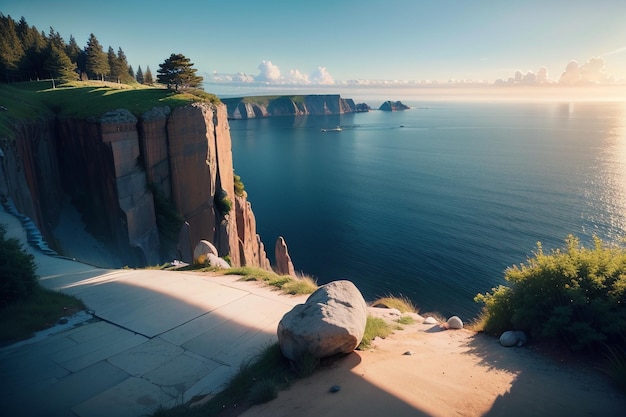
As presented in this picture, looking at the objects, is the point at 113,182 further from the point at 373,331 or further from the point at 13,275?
the point at 373,331

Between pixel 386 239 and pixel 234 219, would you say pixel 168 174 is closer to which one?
pixel 234 219

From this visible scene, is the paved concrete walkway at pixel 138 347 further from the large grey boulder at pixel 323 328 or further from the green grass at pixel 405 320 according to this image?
the green grass at pixel 405 320

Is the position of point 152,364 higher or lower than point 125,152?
lower

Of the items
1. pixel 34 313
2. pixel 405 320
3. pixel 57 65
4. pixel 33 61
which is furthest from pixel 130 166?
pixel 33 61

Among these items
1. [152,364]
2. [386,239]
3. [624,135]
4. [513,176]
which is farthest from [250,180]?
[624,135]

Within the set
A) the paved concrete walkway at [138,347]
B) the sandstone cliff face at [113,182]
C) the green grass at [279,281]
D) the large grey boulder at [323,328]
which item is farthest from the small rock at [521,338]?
the sandstone cliff face at [113,182]

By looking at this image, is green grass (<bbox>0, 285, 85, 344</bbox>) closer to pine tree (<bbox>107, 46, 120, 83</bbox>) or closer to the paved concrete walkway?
the paved concrete walkway

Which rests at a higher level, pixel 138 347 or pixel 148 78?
pixel 148 78

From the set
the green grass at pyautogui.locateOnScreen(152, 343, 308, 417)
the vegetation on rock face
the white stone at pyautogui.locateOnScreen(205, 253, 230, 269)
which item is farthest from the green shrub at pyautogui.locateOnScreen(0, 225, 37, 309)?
the white stone at pyautogui.locateOnScreen(205, 253, 230, 269)
